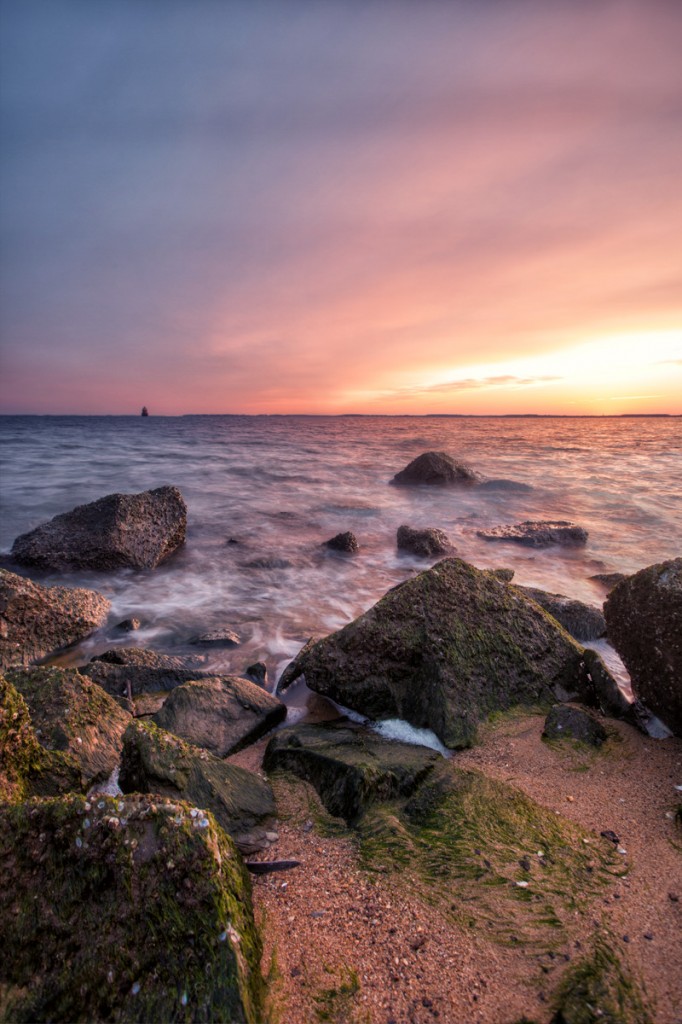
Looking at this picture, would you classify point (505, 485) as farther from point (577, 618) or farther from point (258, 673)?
point (258, 673)

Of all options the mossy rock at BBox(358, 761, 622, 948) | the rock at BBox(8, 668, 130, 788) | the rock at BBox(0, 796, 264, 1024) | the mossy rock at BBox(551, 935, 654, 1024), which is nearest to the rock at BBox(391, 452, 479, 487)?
the rock at BBox(8, 668, 130, 788)

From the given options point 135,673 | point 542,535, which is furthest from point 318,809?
point 542,535

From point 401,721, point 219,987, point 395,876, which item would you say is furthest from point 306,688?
point 219,987

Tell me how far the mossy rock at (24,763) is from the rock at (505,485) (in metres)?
17.7

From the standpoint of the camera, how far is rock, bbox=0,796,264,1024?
158 cm

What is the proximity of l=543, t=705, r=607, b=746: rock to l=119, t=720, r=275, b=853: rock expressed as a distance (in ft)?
6.71

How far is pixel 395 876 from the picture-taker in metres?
2.37

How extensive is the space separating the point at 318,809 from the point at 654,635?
2.58 meters

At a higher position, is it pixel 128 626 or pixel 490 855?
pixel 490 855

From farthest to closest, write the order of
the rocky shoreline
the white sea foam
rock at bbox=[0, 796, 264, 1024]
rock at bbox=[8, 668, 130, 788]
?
the white sea foam
rock at bbox=[8, 668, 130, 788]
the rocky shoreline
rock at bbox=[0, 796, 264, 1024]

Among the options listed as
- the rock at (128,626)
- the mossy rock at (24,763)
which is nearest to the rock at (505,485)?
the rock at (128,626)

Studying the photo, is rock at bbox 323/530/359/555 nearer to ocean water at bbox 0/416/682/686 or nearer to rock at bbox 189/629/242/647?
ocean water at bbox 0/416/682/686

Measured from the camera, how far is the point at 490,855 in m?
2.49

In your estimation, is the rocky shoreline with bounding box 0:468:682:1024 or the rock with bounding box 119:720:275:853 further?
the rock with bounding box 119:720:275:853
